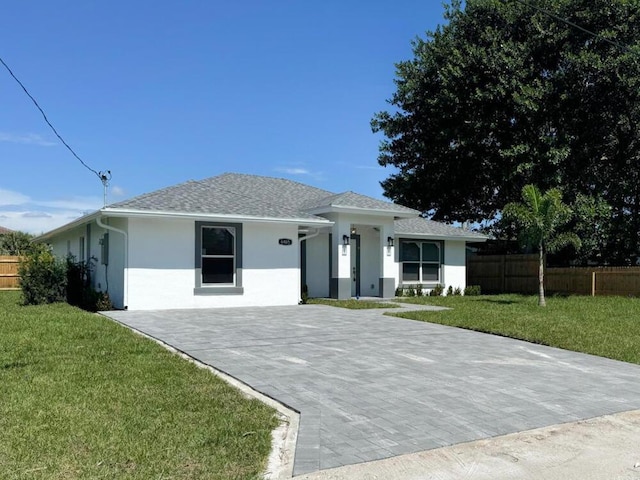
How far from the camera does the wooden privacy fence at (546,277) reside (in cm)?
2191

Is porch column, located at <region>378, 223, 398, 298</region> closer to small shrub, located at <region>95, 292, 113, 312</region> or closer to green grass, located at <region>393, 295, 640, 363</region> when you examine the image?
green grass, located at <region>393, 295, 640, 363</region>

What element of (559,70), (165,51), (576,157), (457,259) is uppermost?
(559,70)

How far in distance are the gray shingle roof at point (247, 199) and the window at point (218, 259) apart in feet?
2.04

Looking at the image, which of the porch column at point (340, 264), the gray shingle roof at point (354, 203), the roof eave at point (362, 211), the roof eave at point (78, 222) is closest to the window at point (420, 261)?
the roof eave at point (362, 211)

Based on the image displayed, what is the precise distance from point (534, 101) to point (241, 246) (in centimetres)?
1416

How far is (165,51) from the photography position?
16078 millimetres

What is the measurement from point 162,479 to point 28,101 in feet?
41.8

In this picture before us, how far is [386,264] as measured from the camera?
66.7 feet

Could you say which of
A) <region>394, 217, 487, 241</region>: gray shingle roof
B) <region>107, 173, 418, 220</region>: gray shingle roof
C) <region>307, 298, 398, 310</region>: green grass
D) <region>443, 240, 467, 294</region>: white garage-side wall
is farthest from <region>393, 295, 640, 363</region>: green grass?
<region>443, 240, 467, 294</region>: white garage-side wall

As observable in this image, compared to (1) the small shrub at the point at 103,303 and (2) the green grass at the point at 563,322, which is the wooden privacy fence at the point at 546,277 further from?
(1) the small shrub at the point at 103,303

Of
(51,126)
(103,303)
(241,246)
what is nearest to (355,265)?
(241,246)

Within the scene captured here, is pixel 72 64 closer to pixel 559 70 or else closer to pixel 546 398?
pixel 546 398

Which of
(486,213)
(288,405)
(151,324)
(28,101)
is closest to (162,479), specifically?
(288,405)

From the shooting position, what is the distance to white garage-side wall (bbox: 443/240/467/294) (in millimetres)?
23500
